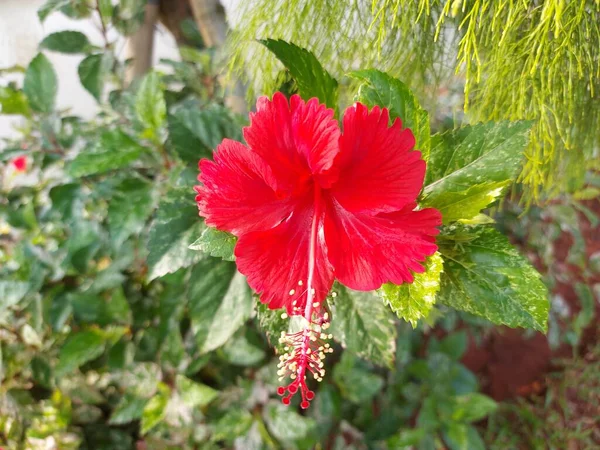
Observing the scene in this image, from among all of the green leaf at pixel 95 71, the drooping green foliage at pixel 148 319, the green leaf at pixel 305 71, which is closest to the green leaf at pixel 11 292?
the drooping green foliage at pixel 148 319

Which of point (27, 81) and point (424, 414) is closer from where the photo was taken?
point (27, 81)

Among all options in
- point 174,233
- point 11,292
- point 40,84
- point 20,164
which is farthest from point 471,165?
point 20,164

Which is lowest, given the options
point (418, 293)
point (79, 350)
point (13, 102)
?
point (79, 350)

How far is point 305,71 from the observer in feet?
1.51

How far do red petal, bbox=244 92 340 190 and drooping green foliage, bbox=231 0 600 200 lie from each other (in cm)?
16

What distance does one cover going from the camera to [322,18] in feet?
1.77

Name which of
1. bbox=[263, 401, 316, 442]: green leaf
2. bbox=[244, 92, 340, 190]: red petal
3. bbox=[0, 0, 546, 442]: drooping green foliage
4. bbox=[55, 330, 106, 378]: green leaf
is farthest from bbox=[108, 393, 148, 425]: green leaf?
bbox=[244, 92, 340, 190]: red petal

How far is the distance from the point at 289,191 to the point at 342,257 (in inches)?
2.7

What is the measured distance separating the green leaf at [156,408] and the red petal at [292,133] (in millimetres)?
673

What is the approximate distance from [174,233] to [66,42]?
1.71ft

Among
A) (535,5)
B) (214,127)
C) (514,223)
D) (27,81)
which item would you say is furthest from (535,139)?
(27,81)

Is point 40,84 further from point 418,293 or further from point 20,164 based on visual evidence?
point 418,293

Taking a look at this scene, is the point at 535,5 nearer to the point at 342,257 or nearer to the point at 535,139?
the point at 535,139

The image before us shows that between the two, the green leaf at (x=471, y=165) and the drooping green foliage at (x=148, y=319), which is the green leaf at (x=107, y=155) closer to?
the drooping green foliage at (x=148, y=319)
